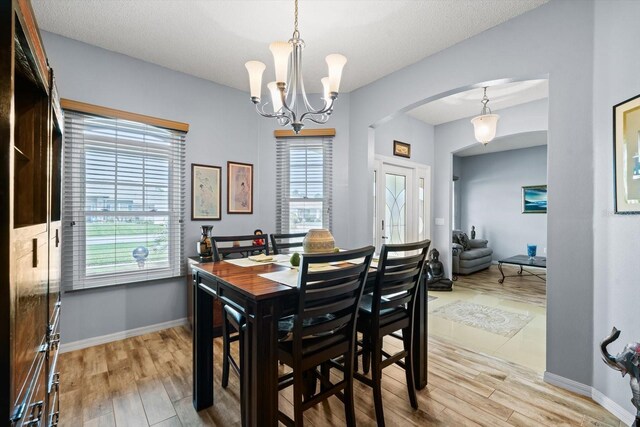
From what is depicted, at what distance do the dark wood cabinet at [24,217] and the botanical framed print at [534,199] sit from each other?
814 centimetres

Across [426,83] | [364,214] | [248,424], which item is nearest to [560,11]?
[426,83]

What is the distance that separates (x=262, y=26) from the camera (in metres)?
2.53

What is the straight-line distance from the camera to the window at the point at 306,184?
393 centimetres

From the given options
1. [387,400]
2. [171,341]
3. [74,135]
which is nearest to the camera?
[387,400]

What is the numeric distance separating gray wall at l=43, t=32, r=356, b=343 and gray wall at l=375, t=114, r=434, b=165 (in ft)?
2.50

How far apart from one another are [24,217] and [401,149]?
4.47 metres

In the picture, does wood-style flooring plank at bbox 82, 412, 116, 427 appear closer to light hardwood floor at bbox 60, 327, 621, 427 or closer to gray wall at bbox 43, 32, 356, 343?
light hardwood floor at bbox 60, 327, 621, 427

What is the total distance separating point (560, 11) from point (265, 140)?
3.12 metres

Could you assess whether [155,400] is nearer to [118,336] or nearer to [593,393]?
[118,336]

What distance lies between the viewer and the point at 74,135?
2.68m

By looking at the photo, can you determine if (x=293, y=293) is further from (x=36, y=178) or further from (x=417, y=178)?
(x=417, y=178)

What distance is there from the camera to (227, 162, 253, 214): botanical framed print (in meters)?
3.67

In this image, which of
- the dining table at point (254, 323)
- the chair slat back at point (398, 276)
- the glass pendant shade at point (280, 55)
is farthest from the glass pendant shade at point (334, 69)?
the dining table at point (254, 323)

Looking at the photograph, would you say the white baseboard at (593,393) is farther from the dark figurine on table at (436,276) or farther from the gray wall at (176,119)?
the dark figurine on table at (436,276)
